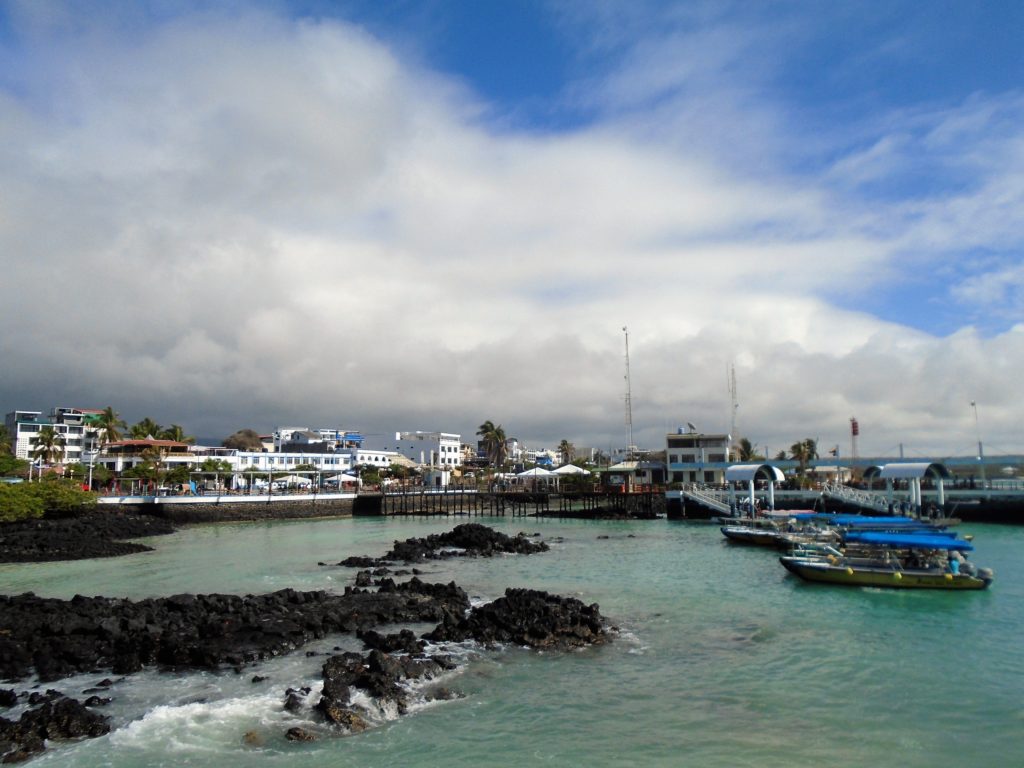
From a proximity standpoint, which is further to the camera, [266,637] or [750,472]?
[750,472]

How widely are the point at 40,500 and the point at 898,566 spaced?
2499 inches

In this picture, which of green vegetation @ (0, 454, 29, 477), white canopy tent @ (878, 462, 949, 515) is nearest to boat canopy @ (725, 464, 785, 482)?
white canopy tent @ (878, 462, 949, 515)

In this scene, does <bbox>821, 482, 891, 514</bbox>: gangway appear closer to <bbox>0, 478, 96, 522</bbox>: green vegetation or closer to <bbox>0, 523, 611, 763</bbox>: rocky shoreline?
<bbox>0, 523, 611, 763</bbox>: rocky shoreline

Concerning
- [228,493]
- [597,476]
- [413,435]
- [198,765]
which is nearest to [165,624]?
[198,765]

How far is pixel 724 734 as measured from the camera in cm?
1403

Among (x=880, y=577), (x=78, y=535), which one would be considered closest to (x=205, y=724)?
(x=880, y=577)

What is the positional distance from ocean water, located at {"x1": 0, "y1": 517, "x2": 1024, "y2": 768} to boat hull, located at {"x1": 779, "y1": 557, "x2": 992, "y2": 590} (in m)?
0.54

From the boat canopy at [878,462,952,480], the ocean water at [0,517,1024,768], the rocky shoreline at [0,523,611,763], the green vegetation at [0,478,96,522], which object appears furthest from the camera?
the green vegetation at [0,478,96,522]

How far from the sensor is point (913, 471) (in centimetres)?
5475

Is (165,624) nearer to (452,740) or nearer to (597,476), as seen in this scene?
(452,740)

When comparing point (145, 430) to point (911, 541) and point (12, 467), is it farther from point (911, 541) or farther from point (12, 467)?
point (911, 541)

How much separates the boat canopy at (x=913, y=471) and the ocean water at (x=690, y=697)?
86.1ft

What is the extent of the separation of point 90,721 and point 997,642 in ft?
77.4

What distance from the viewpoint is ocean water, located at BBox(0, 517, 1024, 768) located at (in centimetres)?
1345
